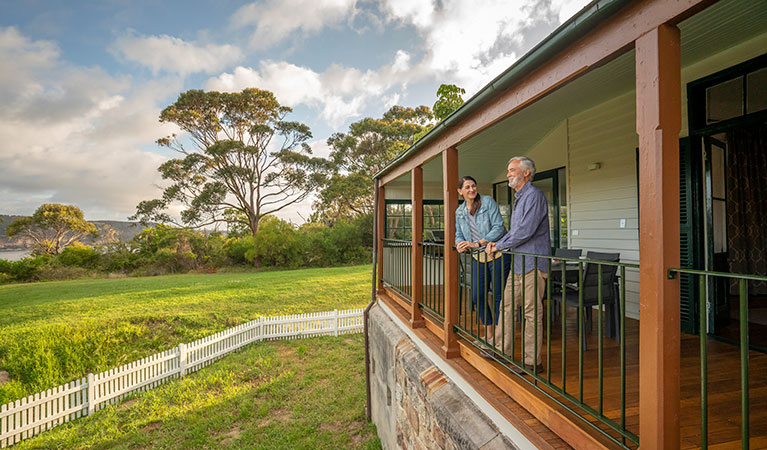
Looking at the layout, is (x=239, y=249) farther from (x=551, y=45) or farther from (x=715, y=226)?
(x=551, y=45)

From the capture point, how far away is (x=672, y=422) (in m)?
1.39

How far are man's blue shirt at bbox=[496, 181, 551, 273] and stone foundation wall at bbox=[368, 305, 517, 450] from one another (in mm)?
1122

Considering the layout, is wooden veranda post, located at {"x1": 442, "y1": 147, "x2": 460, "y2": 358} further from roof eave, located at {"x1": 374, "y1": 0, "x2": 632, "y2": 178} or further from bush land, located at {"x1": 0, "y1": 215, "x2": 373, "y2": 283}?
bush land, located at {"x1": 0, "y1": 215, "x2": 373, "y2": 283}

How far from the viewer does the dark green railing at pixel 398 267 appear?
5215mm

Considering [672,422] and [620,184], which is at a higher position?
[620,184]

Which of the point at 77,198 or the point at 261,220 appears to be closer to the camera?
the point at 261,220

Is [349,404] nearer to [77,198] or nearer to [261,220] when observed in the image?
[261,220]

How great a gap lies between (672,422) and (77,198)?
40470mm

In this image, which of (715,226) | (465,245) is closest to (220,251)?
(465,245)

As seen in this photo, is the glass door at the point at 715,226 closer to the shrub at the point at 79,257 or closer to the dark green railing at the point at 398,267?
the dark green railing at the point at 398,267

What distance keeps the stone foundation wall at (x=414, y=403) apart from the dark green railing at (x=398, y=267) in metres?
0.50

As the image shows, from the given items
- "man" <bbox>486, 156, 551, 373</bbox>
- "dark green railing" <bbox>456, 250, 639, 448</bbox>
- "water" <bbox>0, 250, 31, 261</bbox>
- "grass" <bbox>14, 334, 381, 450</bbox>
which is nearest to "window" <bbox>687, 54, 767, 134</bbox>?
"dark green railing" <bbox>456, 250, 639, 448</bbox>

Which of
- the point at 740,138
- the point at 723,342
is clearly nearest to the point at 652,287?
the point at 723,342

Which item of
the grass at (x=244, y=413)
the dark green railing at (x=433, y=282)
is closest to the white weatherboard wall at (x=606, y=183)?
the dark green railing at (x=433, y=282)
